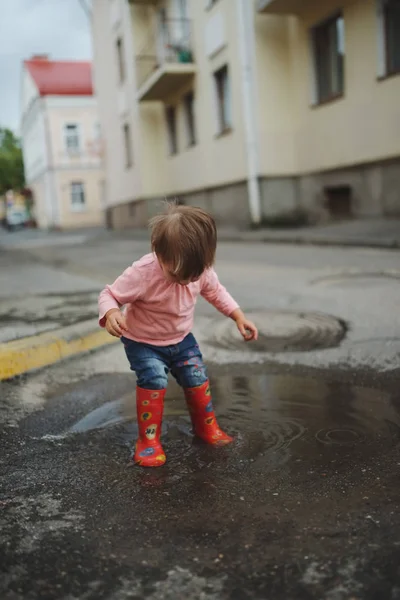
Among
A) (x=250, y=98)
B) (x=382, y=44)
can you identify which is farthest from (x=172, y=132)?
(x=382, y=44)

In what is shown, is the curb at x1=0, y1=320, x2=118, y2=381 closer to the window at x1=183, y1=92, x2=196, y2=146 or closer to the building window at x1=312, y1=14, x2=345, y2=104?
the building window at x1=312, y1=14, x2=345, y2=104

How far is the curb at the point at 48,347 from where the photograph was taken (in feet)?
11.1

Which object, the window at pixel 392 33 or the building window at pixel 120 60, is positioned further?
the building window at pixel 120 60

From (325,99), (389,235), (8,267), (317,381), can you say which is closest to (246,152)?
(325,99)

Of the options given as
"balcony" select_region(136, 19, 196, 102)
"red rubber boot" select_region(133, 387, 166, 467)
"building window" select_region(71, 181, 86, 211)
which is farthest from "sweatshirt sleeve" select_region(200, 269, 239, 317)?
"building window" select_region(71, 181, 86, 211)

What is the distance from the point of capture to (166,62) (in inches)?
659

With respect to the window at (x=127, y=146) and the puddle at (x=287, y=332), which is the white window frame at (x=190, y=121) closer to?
the window at (x=127, y=146)

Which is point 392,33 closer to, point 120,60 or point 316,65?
point 316,65

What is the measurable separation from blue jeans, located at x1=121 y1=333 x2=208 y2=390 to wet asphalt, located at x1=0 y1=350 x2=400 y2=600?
0.25 meters

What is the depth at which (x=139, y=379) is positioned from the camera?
239cm

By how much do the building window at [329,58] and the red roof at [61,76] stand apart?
27.1 meters

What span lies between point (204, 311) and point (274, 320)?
2.24 feet

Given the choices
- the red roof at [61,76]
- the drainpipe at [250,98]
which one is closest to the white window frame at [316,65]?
the drainpipe at [250,98]

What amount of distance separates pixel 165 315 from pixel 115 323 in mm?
265
